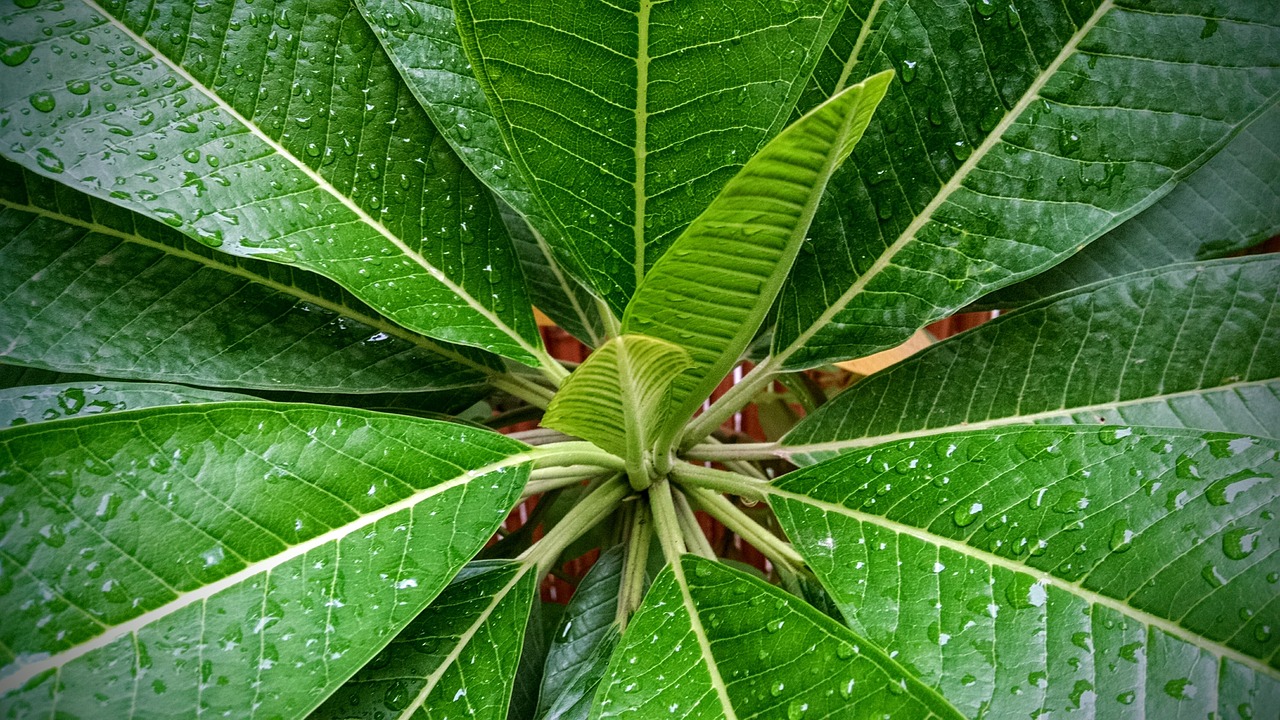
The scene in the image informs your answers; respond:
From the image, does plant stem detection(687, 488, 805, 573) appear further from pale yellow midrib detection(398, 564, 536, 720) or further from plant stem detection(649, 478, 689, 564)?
pale yellow midrib detection(398, 564, 536, 720)

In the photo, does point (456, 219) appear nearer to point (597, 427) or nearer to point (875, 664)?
point (597, 427)

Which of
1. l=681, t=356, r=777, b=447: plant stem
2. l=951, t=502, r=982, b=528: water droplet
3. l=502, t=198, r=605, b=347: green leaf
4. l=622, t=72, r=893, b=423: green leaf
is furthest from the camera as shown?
l=502, t=198, r=605, b=347: green leaf

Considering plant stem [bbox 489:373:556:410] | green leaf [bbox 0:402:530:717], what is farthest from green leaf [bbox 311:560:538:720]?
plant stem [bbox 489:373:556:410]

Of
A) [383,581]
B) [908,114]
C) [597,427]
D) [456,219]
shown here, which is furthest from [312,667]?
[908,114]

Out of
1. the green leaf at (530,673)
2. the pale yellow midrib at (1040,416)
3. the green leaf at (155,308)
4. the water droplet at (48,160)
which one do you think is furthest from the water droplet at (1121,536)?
the water droplet at (48,160)

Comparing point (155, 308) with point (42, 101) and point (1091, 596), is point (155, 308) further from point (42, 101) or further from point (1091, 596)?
point (1091, 596)

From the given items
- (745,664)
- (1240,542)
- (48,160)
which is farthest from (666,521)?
(48,160)
